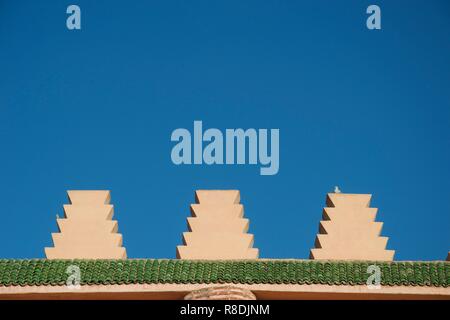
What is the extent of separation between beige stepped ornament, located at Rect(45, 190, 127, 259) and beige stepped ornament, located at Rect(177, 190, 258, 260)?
3.31ft

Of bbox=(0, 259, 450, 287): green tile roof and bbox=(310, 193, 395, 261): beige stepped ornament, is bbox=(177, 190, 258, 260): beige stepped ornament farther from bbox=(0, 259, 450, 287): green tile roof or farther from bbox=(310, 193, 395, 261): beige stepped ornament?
bbox=(310, 193, 395, 261): beige stepped ornament

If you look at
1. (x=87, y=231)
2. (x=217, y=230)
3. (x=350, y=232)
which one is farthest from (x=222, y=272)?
(x=87, y=231)

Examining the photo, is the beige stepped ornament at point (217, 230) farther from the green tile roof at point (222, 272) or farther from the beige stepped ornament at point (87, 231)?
the beige stepped ornament at point (87, 231)

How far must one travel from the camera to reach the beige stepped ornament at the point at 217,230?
49.8 feet

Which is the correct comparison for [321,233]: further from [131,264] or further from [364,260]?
[131,264]

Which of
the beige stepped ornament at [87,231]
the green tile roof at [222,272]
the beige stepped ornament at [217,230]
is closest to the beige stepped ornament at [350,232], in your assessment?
the green tile roof at [222,272]

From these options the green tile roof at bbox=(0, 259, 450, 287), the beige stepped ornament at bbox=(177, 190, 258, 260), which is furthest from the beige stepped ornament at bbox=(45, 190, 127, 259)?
the beige stepped ornament at bbox=(177, 190, 258, 260)

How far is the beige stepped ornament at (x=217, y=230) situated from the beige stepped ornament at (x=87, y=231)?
101 cm

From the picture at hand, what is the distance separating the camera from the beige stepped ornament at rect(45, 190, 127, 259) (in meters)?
15.2

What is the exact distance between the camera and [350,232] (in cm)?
1538
